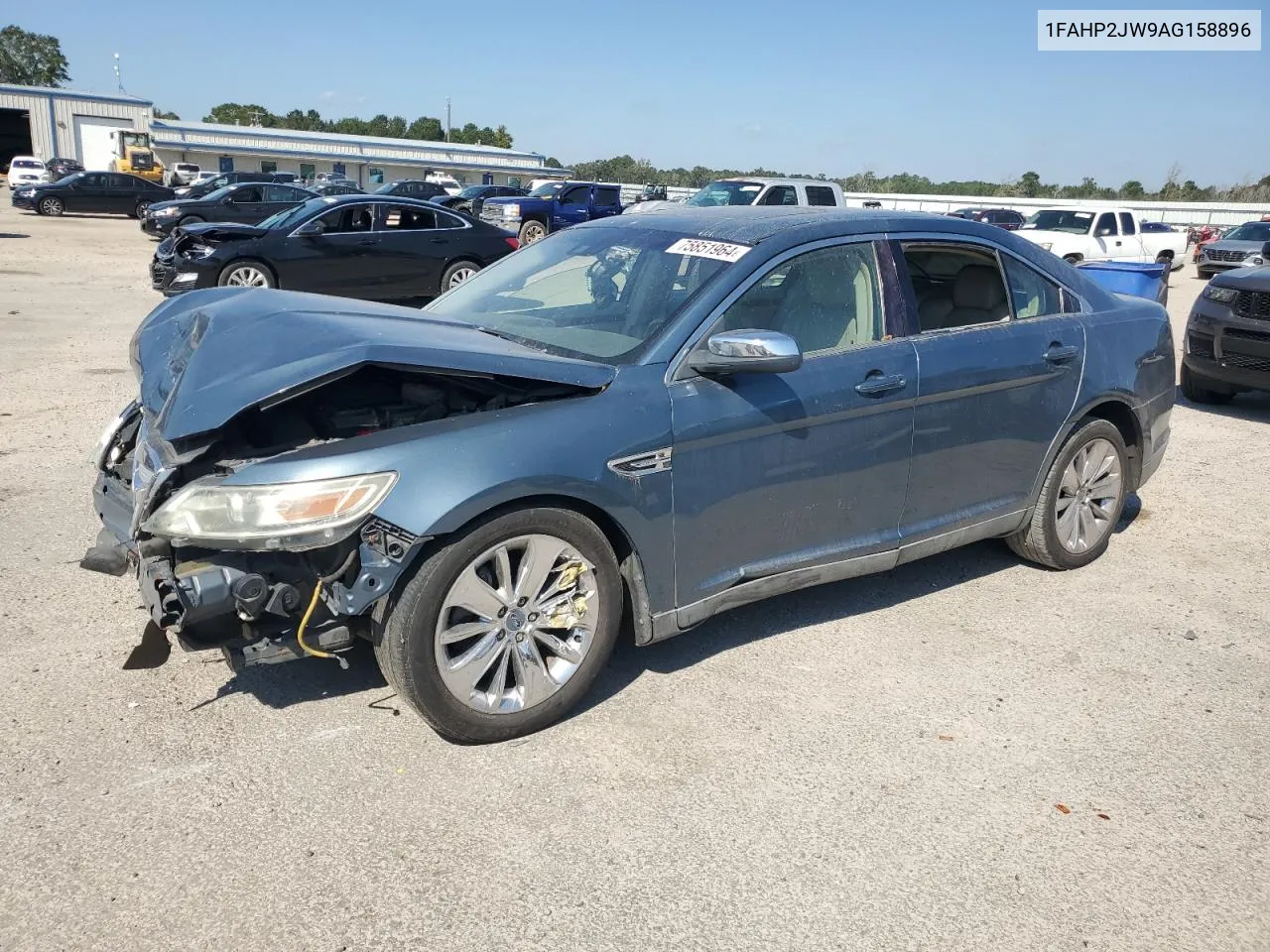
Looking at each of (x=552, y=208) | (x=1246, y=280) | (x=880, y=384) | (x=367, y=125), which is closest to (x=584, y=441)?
(x=880, y=384)

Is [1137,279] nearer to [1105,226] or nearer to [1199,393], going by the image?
[1199,393]

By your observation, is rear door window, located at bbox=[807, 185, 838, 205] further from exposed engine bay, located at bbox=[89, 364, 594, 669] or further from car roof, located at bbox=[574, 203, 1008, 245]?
exposed engine bay, located at bbox=[89, 364, 594, 669]

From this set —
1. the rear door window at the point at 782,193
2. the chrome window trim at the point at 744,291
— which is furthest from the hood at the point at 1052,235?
the chrome window trim at the point at 744,291

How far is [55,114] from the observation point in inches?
2500

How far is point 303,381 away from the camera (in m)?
3.07

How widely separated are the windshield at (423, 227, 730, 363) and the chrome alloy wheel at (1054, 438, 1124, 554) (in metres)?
2.32

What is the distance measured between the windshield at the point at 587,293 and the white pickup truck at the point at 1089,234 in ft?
61.5

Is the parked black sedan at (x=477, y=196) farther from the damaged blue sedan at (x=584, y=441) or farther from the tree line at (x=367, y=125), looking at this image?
the tree line at (x=367, y=125)

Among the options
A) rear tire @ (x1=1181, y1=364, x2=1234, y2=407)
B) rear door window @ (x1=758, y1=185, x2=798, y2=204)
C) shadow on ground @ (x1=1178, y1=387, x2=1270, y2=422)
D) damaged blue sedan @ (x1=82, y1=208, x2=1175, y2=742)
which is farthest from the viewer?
rear door window @ (x1=758, y1=185, x2=798, y2=204)

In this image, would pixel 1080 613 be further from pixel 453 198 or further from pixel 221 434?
pixel 453 198

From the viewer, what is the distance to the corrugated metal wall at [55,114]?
62.5 m

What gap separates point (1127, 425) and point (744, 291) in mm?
2658

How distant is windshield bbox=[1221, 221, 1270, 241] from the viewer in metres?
24.6

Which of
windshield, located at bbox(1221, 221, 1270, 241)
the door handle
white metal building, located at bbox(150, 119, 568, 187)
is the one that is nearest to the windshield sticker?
the door handle
